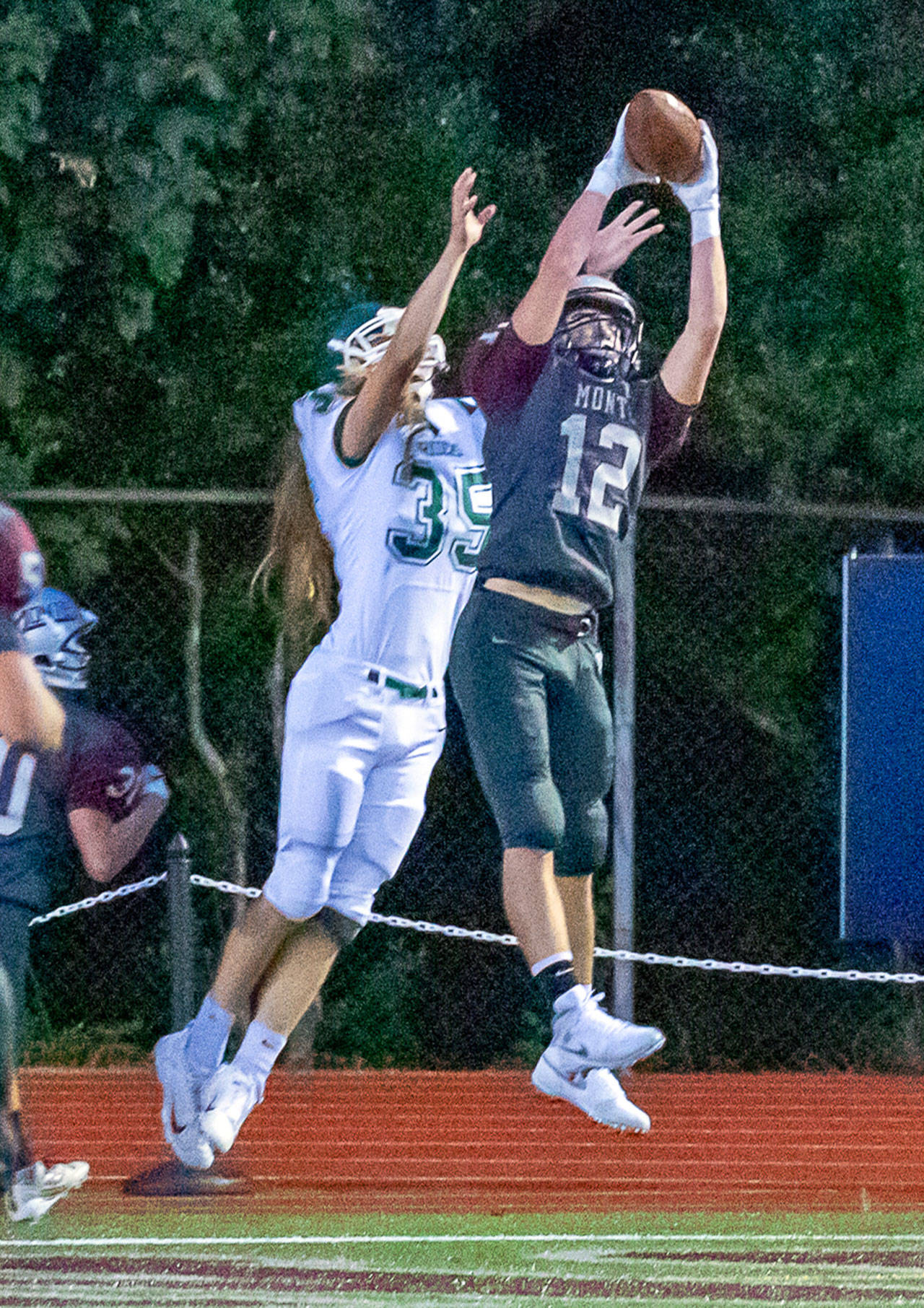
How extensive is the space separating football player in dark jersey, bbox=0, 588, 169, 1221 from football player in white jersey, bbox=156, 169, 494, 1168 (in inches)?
14.1

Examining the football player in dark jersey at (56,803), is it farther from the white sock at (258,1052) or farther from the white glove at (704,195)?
the white glove at (704,195)

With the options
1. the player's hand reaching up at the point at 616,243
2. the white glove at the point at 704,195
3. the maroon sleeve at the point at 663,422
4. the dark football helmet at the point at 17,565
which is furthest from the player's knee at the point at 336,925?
the white glove at the point at 704,195

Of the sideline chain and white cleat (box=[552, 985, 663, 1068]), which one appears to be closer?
white cleat (box=[552, 985, 663, 1068])

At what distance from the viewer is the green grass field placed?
4.02 meters

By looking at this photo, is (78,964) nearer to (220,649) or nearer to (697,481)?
(220,649)

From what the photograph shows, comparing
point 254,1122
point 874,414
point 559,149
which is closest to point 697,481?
point 874,414

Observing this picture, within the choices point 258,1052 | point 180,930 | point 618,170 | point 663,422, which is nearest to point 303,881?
point 258,1052

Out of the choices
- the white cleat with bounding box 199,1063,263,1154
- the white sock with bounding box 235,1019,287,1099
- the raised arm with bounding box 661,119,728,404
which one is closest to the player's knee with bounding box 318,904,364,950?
the white sock with bounding box 235,1019,287,1099

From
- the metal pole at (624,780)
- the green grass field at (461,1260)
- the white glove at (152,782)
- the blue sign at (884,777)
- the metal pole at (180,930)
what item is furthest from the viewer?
the blue sign at (884,777)

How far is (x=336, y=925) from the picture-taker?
469cm

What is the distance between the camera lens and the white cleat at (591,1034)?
4.65m

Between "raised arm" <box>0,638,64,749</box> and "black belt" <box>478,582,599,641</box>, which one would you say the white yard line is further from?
"black belt" <box>478,582,599,641</box>

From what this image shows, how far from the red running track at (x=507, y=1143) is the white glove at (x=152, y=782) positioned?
0.73 meters

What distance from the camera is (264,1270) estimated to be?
4.14 m
